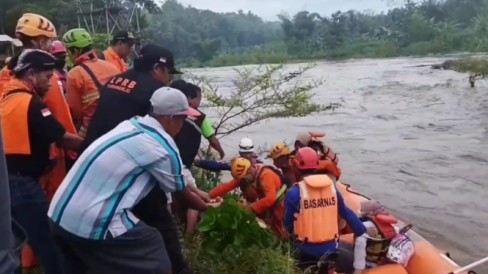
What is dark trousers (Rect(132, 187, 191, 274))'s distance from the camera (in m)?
3.39

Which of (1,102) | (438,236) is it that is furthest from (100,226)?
(438,236)

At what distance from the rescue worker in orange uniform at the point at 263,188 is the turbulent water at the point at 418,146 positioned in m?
3.07

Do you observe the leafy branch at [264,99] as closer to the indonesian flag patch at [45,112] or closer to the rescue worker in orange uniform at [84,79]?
the rescue worker in orange uniform at [84,79]

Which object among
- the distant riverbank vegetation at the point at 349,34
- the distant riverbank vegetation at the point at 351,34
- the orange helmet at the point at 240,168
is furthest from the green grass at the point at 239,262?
the distant riverbank vegetation at the point at 351,34

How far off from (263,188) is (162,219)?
2394 millimetres

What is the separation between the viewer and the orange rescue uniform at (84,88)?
4785 mm

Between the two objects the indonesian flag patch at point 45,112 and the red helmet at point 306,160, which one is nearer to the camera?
the indonesian flag patch at point 45,112

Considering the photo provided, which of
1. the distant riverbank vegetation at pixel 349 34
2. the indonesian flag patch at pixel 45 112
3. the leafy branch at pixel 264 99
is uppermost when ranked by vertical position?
the indonesian flag patch at pixel 45 112

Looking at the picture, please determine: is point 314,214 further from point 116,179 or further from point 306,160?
point 116,179

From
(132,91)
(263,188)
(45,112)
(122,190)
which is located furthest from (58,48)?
(122,190)

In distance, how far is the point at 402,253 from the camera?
5363 millimetres

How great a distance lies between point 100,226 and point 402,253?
3.03 m

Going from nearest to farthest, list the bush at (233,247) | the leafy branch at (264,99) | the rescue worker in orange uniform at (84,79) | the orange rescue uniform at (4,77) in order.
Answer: the bush at (233,247) < the orange rescue uniform at (4,77) < the rescue worker in orange uniform at (84,79) < the leafy branch at (264,99)

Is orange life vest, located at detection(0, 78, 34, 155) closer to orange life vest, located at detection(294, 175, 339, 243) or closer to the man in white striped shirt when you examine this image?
the man in white striped shirt
